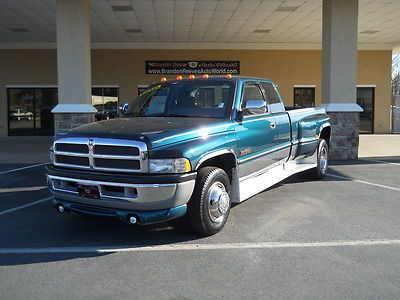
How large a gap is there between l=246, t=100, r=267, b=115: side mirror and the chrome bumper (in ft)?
5.06

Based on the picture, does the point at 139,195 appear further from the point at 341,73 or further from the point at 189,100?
the point at 341,73

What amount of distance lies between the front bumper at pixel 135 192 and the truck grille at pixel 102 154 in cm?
9

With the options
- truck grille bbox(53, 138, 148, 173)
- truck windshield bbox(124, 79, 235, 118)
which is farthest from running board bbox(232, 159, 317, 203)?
truck grille bbox(53, 138, 148, 173)

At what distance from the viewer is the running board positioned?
5.98 metres

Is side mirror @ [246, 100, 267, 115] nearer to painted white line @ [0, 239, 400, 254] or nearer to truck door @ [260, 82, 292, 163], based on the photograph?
truck door @ [260, 82, 292, 163]

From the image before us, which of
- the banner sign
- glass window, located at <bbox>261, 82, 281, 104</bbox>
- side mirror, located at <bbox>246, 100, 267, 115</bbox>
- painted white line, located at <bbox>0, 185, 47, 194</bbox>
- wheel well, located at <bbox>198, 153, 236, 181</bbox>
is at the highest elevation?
the banner sign

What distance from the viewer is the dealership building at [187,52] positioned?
1205 centimetres

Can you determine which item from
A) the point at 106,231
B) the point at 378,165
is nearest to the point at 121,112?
the point at 106,231

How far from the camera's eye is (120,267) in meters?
4.36

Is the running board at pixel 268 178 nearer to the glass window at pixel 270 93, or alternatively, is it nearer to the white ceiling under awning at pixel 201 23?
the glass window at pixel 270 93

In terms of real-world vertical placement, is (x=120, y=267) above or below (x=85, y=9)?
below

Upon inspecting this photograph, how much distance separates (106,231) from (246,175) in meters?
2.04

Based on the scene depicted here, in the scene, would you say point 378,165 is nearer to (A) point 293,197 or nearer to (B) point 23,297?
(A) point 293,197

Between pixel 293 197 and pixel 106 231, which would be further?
pixel 293 197
